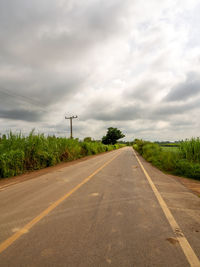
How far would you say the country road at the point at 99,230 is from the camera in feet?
6.33

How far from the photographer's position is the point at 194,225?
→ 2768 millimetres

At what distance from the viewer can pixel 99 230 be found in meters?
2.57

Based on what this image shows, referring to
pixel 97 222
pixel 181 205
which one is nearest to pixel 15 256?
pixel 97 222

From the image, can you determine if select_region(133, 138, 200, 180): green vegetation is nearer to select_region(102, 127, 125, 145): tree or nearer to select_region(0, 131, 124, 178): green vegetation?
select_region(0, 131, 124, 178): green vegetation

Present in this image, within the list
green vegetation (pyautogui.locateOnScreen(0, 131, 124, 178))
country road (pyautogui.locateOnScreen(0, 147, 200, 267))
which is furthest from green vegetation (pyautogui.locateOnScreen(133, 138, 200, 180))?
green vegetation (pyautogui.locateOnScreen(0, 131, 124, 178))

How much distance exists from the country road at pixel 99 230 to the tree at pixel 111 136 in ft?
263

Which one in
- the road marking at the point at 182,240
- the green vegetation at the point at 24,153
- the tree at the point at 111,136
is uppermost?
the tree at the point at 111,136

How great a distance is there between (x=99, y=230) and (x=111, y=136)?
270 feet

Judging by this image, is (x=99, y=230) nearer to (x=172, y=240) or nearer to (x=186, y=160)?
(x=172, y=240)

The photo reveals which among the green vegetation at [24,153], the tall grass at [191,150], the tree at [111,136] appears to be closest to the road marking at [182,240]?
the tall grass at [191,150]

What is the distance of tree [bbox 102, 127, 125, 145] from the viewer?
8431 centimetres

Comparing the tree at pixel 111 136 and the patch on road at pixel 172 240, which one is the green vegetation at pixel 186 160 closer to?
the patch on road at pixel 172 240

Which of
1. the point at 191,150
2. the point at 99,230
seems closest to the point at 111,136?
the point at 191,150

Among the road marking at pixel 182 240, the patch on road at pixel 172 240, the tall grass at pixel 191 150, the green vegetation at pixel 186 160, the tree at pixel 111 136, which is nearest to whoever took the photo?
the road marking at pixel 182 240
